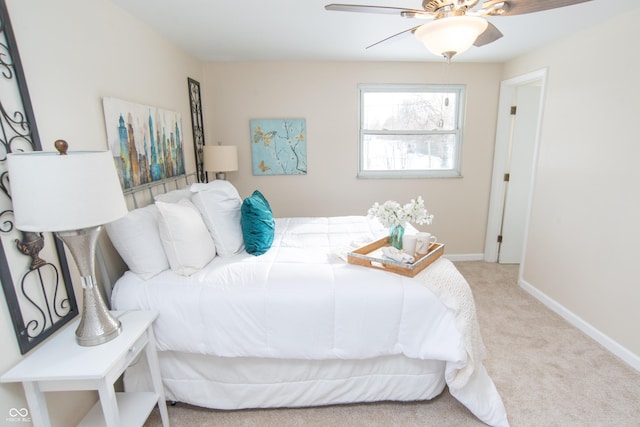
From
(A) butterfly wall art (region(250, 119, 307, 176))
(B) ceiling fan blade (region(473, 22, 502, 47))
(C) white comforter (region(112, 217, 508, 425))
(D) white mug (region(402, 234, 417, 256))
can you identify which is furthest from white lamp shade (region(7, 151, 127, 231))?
(A) butterfly wall art (region(250, 119, 307, 176))

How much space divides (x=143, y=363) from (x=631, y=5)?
378cm

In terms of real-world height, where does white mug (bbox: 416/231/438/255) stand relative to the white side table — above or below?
above

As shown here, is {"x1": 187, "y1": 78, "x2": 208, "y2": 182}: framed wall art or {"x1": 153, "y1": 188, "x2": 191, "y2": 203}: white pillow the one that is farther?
{"x1": 187, "y1": 78, "x2": 208, "y2": 182}: framed wall art

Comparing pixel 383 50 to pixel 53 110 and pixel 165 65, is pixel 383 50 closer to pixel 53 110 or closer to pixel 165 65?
pixel 165 65

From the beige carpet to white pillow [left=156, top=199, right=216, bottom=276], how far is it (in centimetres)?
85

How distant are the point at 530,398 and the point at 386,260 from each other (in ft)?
3.96

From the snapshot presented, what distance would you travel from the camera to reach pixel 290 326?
1.69 m

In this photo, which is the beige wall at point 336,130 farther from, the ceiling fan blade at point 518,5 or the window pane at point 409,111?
the ceiling fan blade at point 518,5

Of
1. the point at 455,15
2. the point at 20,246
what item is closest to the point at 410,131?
the point at 455,15

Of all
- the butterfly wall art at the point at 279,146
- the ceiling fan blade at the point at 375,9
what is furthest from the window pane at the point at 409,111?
the ceiling fan blade at the point at 375,9

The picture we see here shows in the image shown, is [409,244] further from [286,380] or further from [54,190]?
[54,190]

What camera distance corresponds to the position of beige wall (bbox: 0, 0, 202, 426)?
137cm

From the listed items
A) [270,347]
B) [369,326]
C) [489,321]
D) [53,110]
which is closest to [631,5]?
[489,321]

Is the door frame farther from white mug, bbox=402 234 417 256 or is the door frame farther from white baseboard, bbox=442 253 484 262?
white mug, bbox=402 234 417 256
